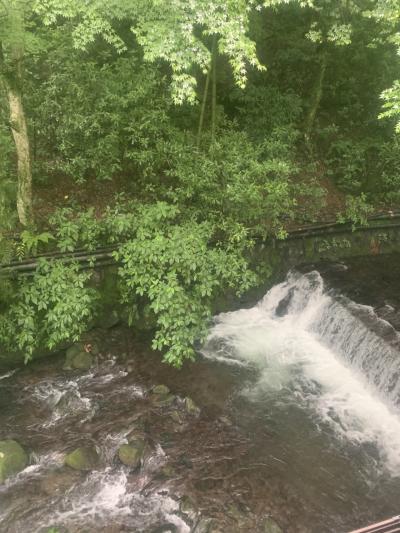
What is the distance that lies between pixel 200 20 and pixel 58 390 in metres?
7.62

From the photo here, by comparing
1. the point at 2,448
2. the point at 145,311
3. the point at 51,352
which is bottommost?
the point at 2,448

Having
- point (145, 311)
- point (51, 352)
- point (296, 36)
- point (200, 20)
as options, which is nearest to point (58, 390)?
point (51, 352)

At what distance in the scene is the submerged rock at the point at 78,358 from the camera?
9836 millimetres

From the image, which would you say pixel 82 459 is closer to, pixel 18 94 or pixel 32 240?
pixel 32 240

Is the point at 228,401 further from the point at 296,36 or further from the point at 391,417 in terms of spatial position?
the point at 296,36

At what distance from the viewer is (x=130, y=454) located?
7535 mm

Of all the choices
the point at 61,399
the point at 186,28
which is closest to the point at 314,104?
the point at 186,28

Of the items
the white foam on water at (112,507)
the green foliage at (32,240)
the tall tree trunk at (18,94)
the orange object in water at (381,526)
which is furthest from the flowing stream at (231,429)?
the tall tree trunk at (18,94)

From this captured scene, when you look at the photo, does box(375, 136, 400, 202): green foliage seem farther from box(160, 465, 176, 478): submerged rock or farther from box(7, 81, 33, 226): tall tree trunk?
box(160, 465, 176, 478): submerged rock

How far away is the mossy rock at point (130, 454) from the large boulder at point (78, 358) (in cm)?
265

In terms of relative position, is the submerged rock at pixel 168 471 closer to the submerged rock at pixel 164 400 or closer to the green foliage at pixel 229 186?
the submerged rock at pixel 164 400

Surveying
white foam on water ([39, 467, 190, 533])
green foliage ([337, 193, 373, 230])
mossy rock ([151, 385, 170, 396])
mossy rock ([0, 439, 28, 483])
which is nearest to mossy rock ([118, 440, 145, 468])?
white foam on water ([39, 467, 190, 533])

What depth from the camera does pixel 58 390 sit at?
30.2 ft

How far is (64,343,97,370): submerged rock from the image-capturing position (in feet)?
32.3
